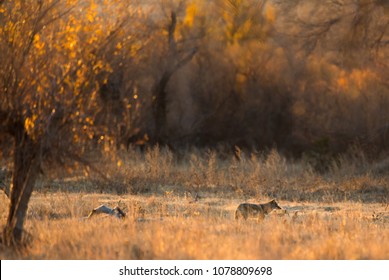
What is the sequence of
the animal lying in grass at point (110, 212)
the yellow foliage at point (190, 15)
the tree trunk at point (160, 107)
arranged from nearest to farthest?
the animal lying in grass at point (110, 212) < the tree trunk at point (160, 107) < the yellow foliage at point (190, 15)

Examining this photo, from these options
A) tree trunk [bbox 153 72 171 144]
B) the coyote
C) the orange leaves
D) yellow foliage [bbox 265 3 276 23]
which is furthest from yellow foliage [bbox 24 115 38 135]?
yellow foliage [bbox 265 3 276 23]

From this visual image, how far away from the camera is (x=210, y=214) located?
12633 millimetres

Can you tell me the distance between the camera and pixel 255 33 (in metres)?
31.6

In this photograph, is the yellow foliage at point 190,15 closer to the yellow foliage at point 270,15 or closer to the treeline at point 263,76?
the treeline at point 263,76

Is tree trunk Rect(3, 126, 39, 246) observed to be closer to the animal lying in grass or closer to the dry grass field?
the dry grass field

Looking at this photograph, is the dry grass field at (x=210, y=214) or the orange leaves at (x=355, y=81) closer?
the dry grass field at (x=210, y=214)

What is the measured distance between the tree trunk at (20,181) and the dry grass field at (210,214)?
0.83ft

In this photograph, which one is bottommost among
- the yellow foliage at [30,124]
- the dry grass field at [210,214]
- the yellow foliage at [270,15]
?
the dry grass field at [210,214]

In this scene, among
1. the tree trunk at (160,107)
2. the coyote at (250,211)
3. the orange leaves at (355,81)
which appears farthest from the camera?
the tree trunk at (160,107)

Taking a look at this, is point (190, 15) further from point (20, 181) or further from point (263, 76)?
point (20, 181)

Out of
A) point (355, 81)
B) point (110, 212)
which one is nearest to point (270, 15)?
point (355, 81)

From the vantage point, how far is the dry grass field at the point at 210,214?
869cm

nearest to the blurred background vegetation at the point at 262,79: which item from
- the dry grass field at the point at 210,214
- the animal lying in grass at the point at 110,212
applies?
the dry grass field at the point at 210,214

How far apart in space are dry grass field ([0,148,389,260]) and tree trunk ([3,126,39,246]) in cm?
25
